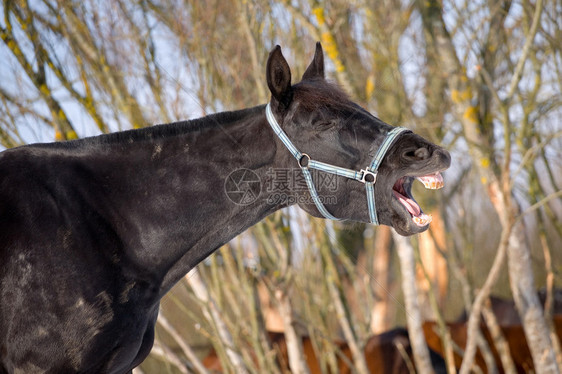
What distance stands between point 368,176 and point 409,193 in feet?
0.67

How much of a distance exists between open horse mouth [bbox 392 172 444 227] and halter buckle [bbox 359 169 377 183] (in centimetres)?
10

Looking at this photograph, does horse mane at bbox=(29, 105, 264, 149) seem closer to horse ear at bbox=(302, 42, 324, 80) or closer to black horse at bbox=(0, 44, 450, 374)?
black horse at bbox=(0, 44, 450, 374)

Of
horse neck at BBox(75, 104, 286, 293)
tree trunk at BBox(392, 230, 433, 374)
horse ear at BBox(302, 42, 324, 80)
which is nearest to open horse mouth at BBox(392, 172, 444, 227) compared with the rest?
horse neck at BBox(75, 104, 286, 293)

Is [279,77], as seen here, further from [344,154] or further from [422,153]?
[422,153]

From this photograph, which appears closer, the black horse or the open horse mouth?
the black horse

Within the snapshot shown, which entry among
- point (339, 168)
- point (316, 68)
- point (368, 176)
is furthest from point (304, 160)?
point (316, 68)

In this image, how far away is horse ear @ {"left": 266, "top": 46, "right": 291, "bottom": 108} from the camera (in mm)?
2121

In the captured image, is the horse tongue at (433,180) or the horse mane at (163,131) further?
the horse mane at (163,131)

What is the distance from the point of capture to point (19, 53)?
412 centimetres

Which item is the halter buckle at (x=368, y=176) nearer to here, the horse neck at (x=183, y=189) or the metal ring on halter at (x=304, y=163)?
the metal ring on halter at (x=304, y=163)

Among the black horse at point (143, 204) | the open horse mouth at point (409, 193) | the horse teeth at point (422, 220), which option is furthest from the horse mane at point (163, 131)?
the horse teeth at point (422, 220)

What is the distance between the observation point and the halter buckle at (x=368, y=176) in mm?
2189

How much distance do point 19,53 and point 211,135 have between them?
2539 millimetres

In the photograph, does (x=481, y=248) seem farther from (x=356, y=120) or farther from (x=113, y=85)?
(x=356, y=120)
